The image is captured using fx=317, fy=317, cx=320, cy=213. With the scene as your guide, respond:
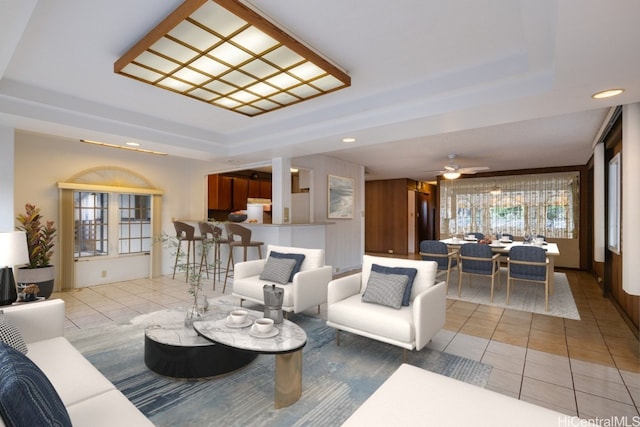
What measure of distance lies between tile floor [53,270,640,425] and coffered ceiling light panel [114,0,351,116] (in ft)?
8.76

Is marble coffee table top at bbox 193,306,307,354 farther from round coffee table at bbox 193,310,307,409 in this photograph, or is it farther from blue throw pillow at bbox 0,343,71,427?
blue throw pillow at bbox 0,343,71,427

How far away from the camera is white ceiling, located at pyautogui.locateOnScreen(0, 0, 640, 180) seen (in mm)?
1957

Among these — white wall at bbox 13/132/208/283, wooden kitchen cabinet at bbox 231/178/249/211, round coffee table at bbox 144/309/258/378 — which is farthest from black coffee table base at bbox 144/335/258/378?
wooden kitchen cabinet at bbox 231/178/249/211

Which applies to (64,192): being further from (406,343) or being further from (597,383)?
(597,383)

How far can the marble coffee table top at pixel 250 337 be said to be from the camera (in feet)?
6.60

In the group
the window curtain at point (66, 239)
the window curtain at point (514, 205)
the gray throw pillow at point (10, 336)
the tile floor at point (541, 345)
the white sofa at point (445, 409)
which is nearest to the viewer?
the white sofa at point (445, 409)

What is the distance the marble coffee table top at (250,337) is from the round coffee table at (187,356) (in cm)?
9

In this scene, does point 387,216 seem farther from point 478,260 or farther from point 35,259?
point 35,259

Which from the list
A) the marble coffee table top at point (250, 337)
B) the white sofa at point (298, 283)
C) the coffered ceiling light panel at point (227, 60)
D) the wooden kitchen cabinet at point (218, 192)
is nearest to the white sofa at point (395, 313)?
the white sofa at point (298, 283)

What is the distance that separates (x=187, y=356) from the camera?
7.58 ft

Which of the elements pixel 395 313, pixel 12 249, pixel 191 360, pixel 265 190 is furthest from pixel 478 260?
pixel 265 190

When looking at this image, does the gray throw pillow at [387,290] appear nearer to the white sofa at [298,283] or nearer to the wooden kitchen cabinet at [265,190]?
the white sofa at [298,283]

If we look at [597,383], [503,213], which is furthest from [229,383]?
[503,213]

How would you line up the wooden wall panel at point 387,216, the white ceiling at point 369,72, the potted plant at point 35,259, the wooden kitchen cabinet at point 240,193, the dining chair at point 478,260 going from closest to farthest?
1. the white ceiling at point 369,72
2. the potted plant at point 35,259
3. the dining chair at point 478,260
4. the wooden kitchen cabinet at point 240,193
5. the wooden wall panel at point 387,216
